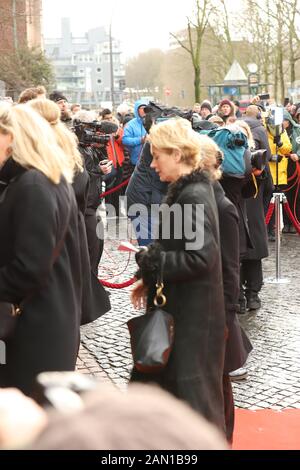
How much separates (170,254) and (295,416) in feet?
6.27

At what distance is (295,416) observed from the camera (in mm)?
5285

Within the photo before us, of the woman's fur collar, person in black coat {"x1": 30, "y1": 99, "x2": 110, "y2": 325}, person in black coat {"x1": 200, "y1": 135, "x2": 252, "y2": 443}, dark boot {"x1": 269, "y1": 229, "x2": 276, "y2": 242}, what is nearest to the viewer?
the woman's fur collar

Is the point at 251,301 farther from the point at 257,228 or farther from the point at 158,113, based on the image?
the point at 158,113

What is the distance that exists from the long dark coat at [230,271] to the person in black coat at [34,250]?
1.14 m

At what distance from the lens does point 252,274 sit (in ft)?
27.1

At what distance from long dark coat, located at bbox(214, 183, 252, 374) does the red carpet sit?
564mm

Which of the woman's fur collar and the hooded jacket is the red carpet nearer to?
the woman's fur collar

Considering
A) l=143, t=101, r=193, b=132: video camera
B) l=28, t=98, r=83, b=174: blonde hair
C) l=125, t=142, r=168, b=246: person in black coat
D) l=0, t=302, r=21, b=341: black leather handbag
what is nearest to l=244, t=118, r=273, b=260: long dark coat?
l=125, t=142, r=168, b=246: person in black coat

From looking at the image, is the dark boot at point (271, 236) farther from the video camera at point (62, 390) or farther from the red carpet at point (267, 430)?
the video camera at point (62, 390)

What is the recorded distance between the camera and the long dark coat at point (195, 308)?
381 cm

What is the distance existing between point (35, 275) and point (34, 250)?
0.34 ft

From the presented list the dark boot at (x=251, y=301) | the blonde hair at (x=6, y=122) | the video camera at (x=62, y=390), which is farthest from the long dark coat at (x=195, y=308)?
the dark boot at (x=251, y=301)

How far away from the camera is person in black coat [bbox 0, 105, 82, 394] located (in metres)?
3.42
